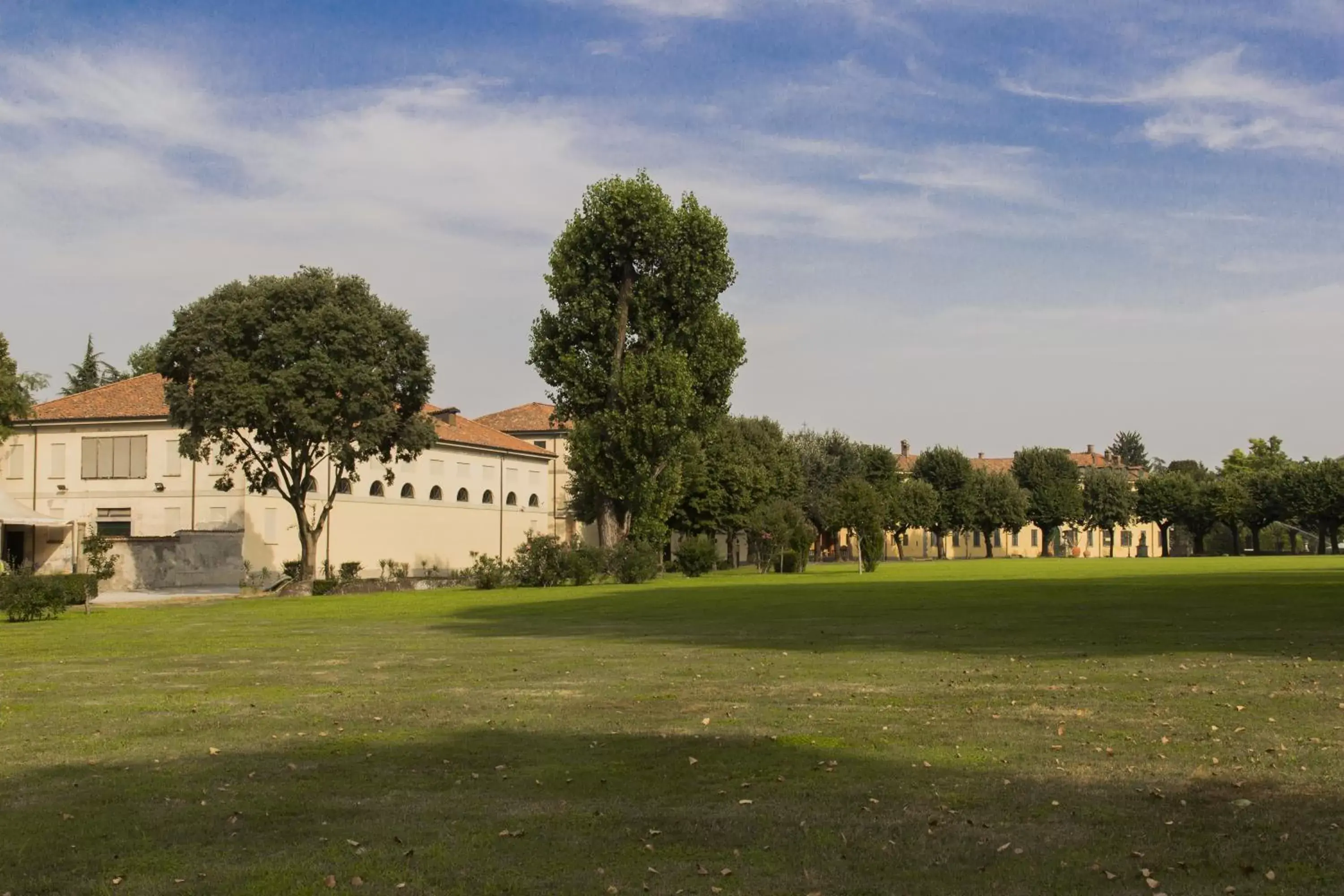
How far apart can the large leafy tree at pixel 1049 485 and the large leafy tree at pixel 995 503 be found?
5.47 m

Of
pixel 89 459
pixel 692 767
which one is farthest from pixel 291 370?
pixel 692 767

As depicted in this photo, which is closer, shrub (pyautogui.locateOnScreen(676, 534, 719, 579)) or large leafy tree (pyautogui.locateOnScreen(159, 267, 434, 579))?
large leafy tree (pyautogui.locateOnScreen(159, 267, 434, 579))

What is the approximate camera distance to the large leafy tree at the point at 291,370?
47.8m

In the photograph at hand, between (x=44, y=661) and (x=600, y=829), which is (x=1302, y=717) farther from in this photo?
(x=44, y=661)

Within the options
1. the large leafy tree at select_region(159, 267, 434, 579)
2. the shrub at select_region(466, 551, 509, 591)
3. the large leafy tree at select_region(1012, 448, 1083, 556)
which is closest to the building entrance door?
the large leafy tree at select_region(159, 267, 434, 579)

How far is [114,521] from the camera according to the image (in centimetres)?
6456

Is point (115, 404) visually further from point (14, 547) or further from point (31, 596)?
point (31, 596)

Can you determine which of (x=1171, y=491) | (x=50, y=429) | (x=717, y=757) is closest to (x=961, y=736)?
(x=717, y=757)

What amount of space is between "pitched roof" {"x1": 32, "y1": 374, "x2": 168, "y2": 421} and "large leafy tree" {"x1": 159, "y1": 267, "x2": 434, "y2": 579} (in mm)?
15336

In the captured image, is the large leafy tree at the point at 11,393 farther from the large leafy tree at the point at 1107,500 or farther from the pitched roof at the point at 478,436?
the large leafy tree at the point at 1107,500

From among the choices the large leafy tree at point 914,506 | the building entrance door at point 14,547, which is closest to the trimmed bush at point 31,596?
the building entrance door at point 14,547

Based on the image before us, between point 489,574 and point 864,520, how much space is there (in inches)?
882

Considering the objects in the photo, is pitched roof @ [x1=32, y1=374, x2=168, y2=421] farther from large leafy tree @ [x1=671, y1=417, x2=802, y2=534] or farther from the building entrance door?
large leafy tree @ [x1=671, y1=417, x2=802, y2=534]

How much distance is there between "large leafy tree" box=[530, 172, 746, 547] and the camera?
52.8 m
